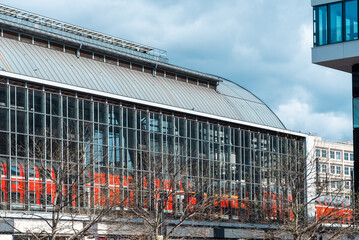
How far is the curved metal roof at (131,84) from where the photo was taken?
77575 millimetres

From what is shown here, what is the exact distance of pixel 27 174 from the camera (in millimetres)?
70438

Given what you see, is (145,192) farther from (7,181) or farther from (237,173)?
(237,173)

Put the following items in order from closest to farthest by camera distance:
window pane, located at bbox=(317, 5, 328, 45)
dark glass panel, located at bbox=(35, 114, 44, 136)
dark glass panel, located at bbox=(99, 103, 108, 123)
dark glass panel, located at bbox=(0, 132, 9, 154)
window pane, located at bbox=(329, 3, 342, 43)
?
window pane, located at bbox=(329, 3, 342, 43)
window pane, located at bbox=(317, 5, 328, 45)
dark glass panel, located at bbox=(0, 132, 9, 154)
dark glass panel, located at bbox=(35, 114, 44, 136)
dark glass panel, located at bbox=(99, 103, 108, 123)

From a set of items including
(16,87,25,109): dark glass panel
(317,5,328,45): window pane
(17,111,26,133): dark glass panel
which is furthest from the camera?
(16,87,25,109): dark glass panel

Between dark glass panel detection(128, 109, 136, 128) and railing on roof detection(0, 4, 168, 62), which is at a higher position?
railing on roof detection(0, 4, 168, 62)

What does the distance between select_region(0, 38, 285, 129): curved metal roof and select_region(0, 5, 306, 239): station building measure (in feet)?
0.55

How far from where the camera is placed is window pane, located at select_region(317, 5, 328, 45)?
58.5 m

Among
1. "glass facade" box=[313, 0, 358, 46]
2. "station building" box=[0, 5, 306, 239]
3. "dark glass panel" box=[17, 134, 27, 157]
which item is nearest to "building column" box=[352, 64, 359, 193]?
"glass facade" box=[313, 0, 358, 46]

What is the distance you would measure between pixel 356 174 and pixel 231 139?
1513 inches

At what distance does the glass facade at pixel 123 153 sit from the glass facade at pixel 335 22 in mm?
9119

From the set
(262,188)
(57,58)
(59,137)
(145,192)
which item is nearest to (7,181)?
(59,137)

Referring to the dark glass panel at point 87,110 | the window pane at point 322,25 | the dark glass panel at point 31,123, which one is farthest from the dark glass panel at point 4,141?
the window pane at point 322,25

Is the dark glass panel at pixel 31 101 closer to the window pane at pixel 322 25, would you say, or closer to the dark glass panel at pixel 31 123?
the dark glass panel at pixel 31 123

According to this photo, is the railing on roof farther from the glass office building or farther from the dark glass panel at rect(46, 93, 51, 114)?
the glass office building
